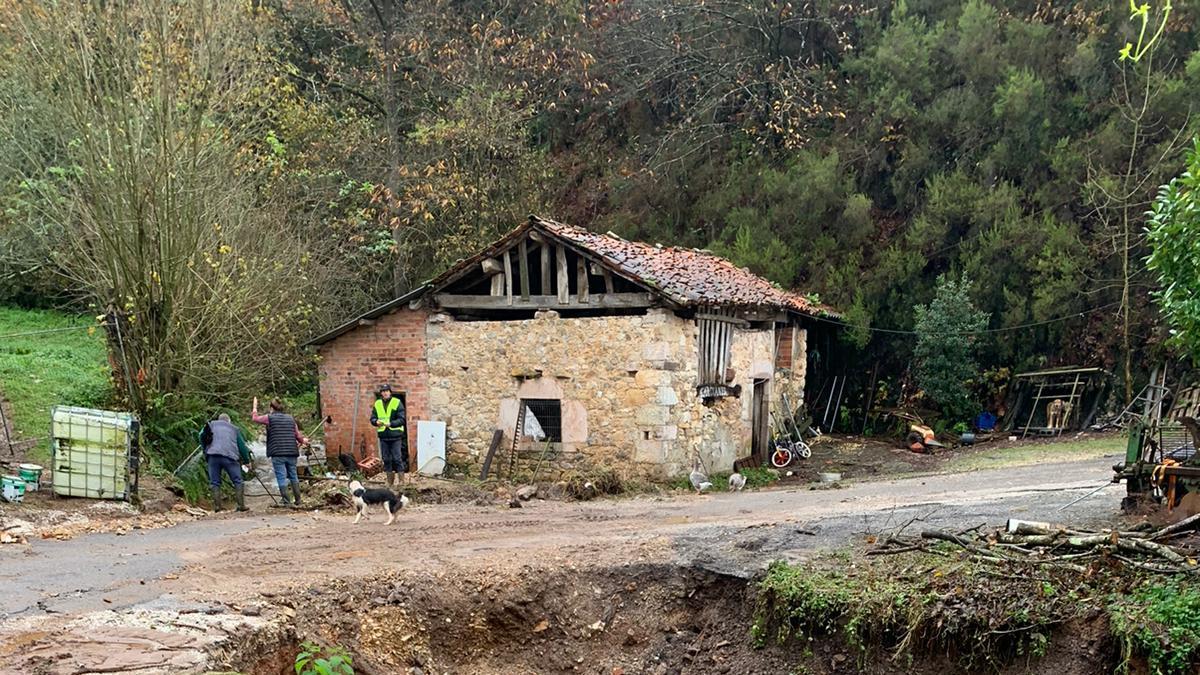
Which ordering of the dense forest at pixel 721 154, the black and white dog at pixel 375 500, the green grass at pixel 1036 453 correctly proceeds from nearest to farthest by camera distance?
1. the black and white dog at pixel 375 500
2. the green grass at pixel 1036 453
3. the dense forest at pixel 721 154

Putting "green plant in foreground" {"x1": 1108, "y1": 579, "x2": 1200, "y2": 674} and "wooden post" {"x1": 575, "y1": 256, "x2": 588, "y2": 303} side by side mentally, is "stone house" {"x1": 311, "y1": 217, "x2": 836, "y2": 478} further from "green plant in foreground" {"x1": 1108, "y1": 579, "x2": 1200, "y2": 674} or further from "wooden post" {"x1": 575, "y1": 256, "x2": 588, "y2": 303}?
"green plant in foreground" {"x1": 1108, "y1": 579, "x2": 1200, "y2": 674}

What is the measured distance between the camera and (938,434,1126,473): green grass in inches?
675

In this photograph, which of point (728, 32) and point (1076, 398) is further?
point (728, 32)

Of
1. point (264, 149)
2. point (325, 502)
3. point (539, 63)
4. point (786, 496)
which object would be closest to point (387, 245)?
point (264, 149)

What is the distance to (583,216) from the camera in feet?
86.5

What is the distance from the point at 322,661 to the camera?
284 inches

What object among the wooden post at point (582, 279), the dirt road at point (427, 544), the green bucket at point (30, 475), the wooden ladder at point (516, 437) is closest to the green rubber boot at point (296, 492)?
the dirt road at point (427, 544)

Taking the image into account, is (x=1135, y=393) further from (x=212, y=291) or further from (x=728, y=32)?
(x=212, y=291)

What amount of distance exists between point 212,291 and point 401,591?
25.8ft

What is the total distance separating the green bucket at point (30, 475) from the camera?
452 inches

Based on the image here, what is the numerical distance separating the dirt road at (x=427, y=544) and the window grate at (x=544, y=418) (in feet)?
6.21

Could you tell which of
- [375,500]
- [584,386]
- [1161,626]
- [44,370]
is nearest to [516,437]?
[584,386]

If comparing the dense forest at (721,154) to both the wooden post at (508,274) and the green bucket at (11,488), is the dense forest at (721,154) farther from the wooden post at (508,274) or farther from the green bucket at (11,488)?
the wooden post at (508,274)

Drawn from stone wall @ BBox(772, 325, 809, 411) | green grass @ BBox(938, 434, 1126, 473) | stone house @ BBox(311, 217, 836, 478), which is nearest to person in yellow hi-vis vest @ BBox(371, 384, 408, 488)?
stone house @ BBox(311, 217, 836, 478)
